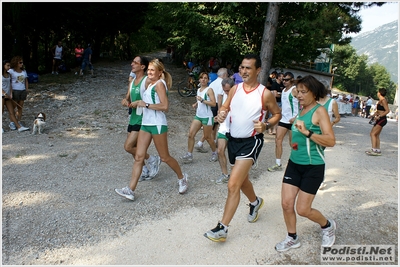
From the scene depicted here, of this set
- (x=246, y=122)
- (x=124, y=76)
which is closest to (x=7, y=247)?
(x=246, y=122)

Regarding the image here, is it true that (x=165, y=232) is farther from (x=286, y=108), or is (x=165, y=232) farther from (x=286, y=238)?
(x=286, y=108)

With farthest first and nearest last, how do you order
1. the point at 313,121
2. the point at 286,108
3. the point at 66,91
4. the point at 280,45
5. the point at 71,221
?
the point at 66,91 < the point at 280,45 < the point at 286,108 < the point at 71,221 < the point at 313,121

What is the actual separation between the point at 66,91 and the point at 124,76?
5.09 m

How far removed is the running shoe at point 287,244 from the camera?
365cm

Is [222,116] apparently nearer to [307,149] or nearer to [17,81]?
[307,149]

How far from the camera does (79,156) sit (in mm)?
7000

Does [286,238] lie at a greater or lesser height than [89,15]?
lesser

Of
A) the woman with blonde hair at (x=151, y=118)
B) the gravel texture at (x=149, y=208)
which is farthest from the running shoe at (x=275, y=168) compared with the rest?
the woman with blonde hair at (x=151, y=118)

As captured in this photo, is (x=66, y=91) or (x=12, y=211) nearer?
(x=12, y=211)

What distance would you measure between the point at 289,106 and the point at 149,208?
11.4 ft

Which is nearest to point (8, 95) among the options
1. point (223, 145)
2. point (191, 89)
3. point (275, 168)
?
point (223, 145)

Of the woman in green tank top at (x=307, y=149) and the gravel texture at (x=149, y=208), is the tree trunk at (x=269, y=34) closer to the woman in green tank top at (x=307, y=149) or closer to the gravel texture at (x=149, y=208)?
the gravel texture at (x=149, y=208)

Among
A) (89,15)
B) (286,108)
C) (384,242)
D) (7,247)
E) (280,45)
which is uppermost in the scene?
(89,15)

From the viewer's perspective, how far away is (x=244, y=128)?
148 inches
